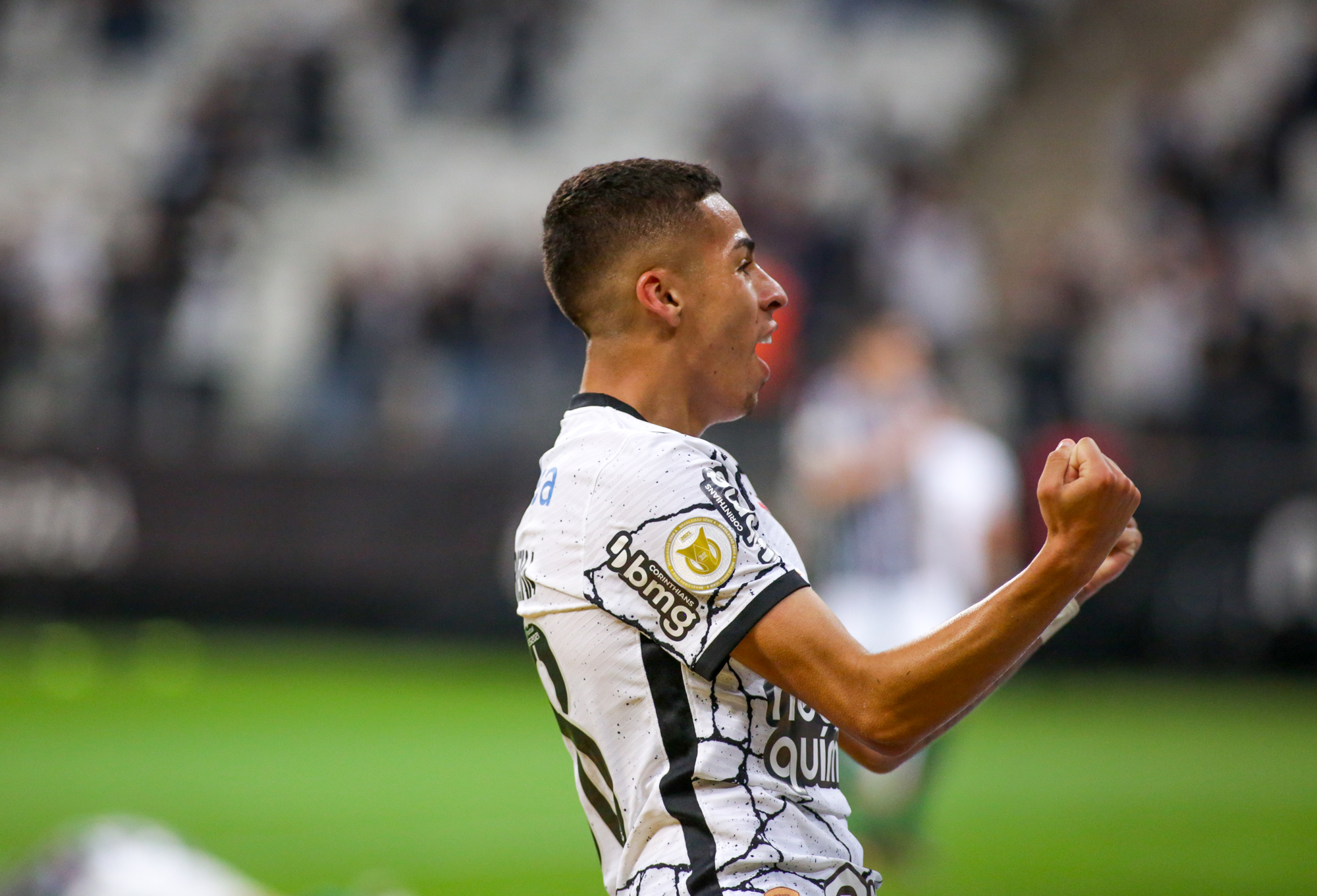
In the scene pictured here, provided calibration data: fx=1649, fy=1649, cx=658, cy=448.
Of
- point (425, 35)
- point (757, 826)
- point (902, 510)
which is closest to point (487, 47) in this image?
point (425, 35)

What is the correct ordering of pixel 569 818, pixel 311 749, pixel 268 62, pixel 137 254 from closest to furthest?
pixel 569 818 < pixel 311 749 < pixel 137 254 < pixel 268 62

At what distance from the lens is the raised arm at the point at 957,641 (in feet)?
8.31

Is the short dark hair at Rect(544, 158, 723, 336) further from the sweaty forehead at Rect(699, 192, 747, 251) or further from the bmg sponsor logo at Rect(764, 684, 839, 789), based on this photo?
the bmg sponsor logo at Rect(764, 684, 839, 789)

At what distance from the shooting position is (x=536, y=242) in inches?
717

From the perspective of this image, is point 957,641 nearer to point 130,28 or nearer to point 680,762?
point 680,762

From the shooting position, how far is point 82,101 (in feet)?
66.0

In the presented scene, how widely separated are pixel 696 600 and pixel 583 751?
0.45 metres

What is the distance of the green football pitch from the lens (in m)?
7.74

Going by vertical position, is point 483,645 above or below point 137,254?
below

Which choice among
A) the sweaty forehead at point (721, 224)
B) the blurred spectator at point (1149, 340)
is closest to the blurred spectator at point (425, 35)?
the blurred spectator at point (1149, 340)

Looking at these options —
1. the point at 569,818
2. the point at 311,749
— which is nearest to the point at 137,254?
the point at 311,749

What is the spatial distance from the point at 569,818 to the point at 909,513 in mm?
2501

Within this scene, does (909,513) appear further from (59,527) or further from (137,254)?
(137,254)

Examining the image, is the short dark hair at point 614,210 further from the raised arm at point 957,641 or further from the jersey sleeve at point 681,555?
the raised arm at point 957,641
